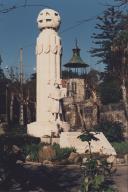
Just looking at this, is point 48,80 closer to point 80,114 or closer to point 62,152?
point 62,152

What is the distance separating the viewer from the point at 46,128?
27.8 metres

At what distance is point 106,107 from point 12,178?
31.1 meters

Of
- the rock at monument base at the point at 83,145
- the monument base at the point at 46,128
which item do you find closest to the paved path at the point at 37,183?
the rock at monument base at the point at 83,145

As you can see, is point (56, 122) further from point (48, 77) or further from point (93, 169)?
point (93, 169)

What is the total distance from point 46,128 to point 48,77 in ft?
8.74

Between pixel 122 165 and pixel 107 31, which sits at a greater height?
pixel 107 31

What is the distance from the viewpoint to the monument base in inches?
1090

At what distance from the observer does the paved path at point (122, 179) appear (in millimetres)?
14353

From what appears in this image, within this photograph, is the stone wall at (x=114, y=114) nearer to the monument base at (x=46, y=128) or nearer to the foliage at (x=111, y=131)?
the foliage at (x=111, y=131)

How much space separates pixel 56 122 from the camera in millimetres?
28203

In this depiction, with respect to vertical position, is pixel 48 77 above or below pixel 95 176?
above

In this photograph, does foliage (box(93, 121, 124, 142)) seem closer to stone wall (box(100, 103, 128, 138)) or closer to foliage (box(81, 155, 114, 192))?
stone wall (box(100, 103, 128, 138))

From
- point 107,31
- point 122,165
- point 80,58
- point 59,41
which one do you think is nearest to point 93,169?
point 122,165

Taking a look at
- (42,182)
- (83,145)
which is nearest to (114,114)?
(83,145)
